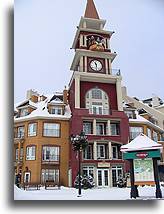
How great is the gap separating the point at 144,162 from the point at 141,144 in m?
0.27

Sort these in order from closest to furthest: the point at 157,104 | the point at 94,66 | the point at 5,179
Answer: the point at 5,179, the point at 157,104, the point at 94,66

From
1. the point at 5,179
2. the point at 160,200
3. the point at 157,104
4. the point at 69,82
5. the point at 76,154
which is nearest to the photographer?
the point at 5,179

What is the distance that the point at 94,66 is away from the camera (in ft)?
20.4

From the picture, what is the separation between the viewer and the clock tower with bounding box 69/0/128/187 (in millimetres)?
4969

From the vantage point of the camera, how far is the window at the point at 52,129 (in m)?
5.03

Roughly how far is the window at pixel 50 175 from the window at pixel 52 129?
0.67 metres

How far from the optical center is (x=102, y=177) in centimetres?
478

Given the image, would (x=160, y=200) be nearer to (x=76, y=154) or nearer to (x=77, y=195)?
(x=77, y=195)

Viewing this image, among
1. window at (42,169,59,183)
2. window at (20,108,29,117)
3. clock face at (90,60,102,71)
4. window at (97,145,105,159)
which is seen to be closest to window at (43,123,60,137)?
window at (20,108,29,117)

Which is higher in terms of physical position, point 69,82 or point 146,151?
point 69,82

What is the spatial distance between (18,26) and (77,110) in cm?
191

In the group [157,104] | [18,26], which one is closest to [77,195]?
[157,104]

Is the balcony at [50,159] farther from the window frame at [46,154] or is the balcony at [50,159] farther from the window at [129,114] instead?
the window at [129,114]

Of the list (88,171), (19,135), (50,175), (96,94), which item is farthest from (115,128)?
(19,135)
